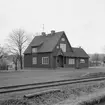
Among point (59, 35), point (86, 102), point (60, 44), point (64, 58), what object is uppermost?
point (59, 35)

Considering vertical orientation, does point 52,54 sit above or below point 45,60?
above

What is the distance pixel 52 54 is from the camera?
32.9 meters

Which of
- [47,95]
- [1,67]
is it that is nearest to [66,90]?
[47,95]

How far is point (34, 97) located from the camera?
7414 millimetres

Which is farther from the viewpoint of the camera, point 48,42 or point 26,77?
point 48,42

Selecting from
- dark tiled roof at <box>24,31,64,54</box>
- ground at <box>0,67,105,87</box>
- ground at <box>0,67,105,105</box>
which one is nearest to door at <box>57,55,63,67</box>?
dark tiled roof at <box>24,31,64,54</box>

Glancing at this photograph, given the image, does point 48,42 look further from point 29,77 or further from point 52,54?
point 29,77

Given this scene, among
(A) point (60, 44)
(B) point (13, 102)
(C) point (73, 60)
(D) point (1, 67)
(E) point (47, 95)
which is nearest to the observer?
(B) point (13, 102)

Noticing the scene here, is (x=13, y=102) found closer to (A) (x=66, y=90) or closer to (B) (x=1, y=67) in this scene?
(A) (x=66, y=90)

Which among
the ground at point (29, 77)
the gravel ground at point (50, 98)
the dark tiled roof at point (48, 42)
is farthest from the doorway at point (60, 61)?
the gravel ground at point (50, 98)

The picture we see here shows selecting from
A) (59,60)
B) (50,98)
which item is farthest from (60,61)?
(50,98)

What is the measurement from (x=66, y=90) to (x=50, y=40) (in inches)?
1084

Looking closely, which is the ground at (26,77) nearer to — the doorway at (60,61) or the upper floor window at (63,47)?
the doorway at (60,61)

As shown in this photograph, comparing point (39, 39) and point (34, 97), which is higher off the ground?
point (39, 39)
